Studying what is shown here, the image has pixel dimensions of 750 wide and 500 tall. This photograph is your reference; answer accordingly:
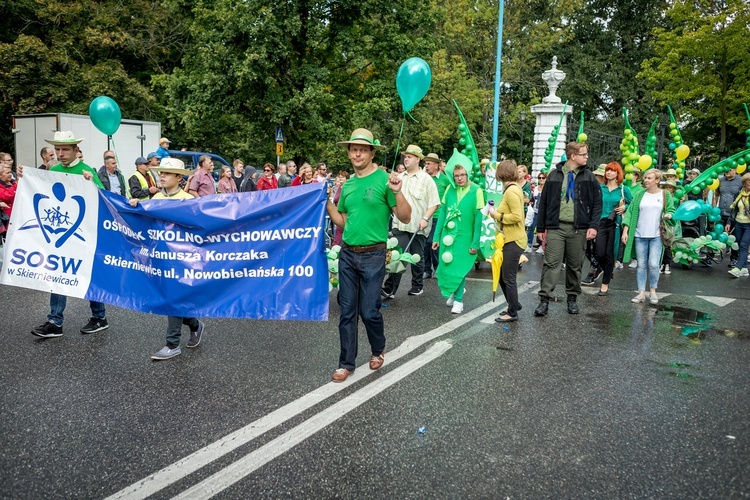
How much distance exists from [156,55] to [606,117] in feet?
88.8

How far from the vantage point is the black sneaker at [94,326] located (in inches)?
249

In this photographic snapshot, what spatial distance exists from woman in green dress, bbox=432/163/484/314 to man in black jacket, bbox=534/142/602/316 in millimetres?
777

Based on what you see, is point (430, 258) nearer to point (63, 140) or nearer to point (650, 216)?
point (650, 216)

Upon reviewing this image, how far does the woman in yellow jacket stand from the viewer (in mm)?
6965

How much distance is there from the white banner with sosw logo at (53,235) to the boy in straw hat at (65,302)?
0.64ft

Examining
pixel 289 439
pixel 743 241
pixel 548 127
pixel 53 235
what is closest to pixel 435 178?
pixel 53 235

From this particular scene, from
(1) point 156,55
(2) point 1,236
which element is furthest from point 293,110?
(2) point 1,236

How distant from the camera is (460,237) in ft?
24.8

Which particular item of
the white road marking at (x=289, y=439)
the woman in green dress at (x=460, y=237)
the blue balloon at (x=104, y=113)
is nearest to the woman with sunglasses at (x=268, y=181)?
the blue balloon at (x=104, y=113)

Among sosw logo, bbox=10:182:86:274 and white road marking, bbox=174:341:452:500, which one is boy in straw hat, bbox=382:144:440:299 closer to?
white road marking, bbox=174:341:452:500

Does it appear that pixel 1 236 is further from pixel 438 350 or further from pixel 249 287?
pixel 438 350

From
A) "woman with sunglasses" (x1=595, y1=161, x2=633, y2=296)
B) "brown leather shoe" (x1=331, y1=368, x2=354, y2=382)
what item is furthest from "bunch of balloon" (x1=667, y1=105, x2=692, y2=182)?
"brown leather shoe" (x1=331, y1=368, x2=354, y2=382)

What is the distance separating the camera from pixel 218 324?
22.1 feet

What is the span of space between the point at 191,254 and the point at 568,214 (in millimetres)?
4278
